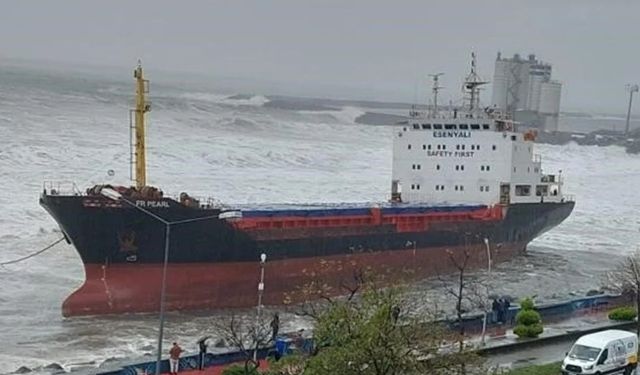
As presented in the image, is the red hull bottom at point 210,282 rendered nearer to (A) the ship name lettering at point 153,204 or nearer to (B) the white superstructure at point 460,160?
(A) the ship name lettering at point 153,204

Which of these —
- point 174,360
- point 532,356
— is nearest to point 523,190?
point 532,356

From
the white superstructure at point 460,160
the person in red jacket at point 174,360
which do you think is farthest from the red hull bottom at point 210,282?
the white superstructure at point 460,160

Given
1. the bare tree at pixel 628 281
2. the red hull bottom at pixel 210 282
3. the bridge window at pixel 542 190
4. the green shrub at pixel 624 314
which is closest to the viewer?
the green shrub at pixel 624 314

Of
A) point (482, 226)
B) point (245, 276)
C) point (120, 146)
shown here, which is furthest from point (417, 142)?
point (120, 146)

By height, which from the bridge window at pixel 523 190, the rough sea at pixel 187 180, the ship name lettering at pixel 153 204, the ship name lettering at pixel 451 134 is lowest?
the rough sea at pixel 187 180

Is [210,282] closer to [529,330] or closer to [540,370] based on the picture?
[529,330]

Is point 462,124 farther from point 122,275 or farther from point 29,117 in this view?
point 29,117

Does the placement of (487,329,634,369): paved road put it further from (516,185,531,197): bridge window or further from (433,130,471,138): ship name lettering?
(516,185,531,197): bridge window

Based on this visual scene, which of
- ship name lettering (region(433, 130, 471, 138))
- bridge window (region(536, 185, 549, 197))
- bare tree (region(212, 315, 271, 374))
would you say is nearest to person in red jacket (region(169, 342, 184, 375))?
bare tree (region(212, 315, 271, 374))
